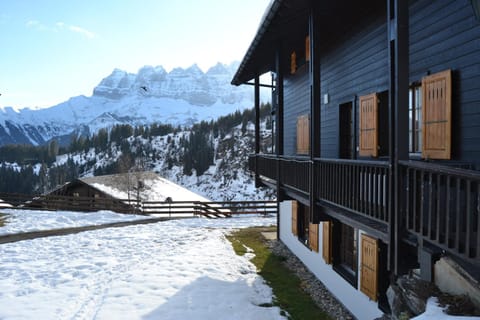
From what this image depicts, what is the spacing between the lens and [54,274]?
36.7 feet

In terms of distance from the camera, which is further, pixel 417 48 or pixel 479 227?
pixel 417 48

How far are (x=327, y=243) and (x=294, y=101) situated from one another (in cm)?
650

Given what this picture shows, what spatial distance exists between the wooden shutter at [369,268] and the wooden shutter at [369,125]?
1915mm

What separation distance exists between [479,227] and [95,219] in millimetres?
21112

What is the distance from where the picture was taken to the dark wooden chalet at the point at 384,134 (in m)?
4.34

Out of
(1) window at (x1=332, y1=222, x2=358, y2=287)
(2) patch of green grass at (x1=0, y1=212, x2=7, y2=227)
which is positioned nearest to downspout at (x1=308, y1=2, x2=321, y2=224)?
(1) window at (x1=332, y1=222, x2=358, y2=287)

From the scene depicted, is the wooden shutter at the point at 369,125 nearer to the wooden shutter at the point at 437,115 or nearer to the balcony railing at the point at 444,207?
the wooden shutter at the point at 437,115

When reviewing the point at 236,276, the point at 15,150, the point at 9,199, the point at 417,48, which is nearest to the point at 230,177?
the point at 9,199

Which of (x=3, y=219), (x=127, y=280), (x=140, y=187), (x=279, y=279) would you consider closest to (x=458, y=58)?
(x=279, y=279)

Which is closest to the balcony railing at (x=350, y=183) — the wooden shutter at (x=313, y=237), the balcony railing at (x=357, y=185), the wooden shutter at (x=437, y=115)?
the balcony railing at (x=357, y=185)

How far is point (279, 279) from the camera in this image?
12047 mm

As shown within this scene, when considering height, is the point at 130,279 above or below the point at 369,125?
below

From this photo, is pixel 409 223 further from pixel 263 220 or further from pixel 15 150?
pixel 15 150

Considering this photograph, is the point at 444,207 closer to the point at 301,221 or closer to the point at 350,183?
the point at 350,183
